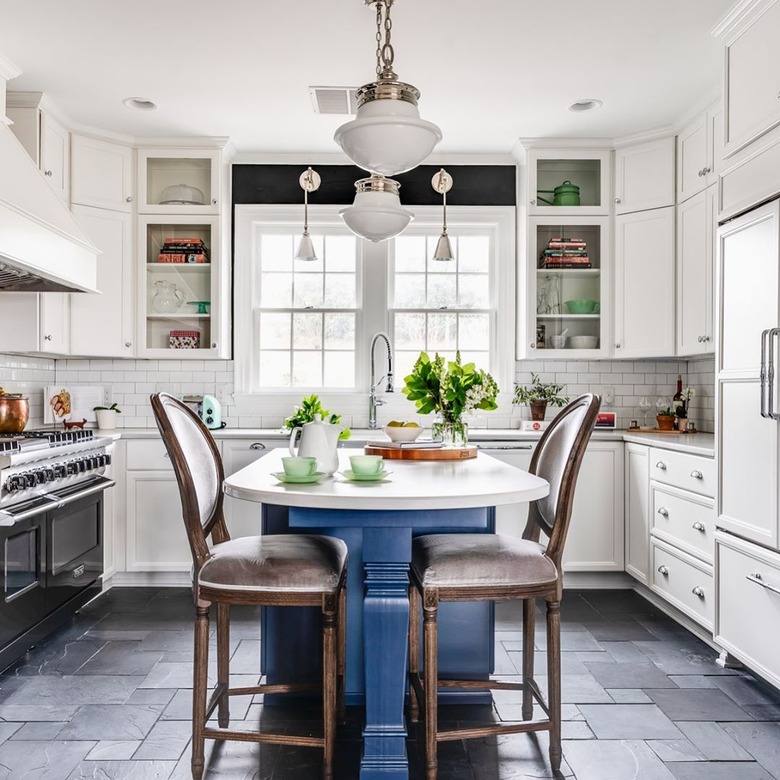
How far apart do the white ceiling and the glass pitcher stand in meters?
0.92

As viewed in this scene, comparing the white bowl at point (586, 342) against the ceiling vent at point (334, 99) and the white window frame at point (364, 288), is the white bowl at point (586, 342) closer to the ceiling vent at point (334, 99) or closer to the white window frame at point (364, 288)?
the white window frame at point (364, 288)

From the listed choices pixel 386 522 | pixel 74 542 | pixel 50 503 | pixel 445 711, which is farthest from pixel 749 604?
pixel 74 542

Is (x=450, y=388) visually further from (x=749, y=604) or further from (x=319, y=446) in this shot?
(x=749, y=604)

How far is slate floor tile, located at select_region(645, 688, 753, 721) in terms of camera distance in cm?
253

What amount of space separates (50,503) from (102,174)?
7.00 ft

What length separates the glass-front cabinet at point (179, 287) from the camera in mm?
4453

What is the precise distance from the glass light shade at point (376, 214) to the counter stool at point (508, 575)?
3.15ft

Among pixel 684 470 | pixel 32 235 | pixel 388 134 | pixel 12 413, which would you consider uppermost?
pixel 388 134

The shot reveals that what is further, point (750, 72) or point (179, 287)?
point (179, 287)

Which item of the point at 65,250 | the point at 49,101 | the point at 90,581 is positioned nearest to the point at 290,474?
the point at 65,250

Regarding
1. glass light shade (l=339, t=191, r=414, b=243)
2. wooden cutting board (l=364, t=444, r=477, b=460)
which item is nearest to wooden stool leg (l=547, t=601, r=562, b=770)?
wooden cutting board (l=364, t=444, r=477, b=460)

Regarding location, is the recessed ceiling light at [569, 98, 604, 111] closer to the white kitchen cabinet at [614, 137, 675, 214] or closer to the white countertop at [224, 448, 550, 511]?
the white kitchen cabinet at [614, 137, 675, 214]

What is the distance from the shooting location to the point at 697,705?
8.59 ft

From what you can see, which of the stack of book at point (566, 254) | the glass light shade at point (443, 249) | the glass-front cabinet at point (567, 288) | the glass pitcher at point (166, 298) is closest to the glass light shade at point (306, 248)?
the glass light shade at point (443, 249)
